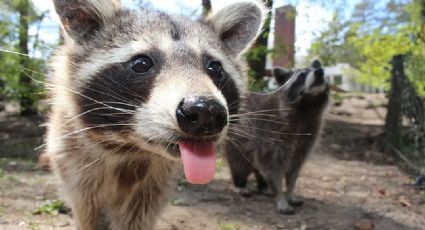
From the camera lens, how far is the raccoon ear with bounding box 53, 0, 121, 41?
9.32 feet

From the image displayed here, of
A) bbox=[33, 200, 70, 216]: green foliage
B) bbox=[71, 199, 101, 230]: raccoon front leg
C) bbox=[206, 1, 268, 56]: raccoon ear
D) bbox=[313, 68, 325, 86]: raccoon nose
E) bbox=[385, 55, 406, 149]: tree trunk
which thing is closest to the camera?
bbox=[71, 199, 101, 230]: raccoon front leg

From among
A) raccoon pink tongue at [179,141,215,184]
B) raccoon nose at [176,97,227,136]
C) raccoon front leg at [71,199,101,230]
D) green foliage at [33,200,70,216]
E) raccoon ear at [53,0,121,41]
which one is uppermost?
raccoon ear at [53,0,121,41]

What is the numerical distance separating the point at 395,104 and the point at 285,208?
169 inches

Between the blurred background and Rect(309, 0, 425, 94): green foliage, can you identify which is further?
Rect(309, 0, 425, 94): green foliage

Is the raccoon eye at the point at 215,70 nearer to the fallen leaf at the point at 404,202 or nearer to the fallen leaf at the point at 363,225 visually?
the fallen leaf at the point at 363,225

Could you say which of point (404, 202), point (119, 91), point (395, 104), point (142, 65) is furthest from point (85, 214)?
point (395, 104)

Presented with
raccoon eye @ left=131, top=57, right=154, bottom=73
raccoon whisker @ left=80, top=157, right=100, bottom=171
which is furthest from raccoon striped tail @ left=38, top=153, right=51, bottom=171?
raccoon eye @ left=131, top=57, right=154, bottom=73

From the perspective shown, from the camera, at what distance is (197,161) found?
2303 mm

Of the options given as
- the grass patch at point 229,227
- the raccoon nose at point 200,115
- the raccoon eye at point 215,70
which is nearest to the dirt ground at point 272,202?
the grass patch at point 229,227

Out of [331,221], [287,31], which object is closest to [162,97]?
Result: [331,221]

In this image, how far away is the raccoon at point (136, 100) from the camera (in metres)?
2.33

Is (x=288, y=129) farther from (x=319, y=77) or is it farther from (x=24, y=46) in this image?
(x=24, y=46)

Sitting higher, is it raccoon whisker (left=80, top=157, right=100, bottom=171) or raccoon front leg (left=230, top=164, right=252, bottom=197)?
raccoon whisker (left=80, top=157, right=100, bottom=171)

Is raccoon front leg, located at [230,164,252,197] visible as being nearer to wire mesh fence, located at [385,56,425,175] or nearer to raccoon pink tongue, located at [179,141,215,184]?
wire mesh fence, located at [385,56,425,175]
